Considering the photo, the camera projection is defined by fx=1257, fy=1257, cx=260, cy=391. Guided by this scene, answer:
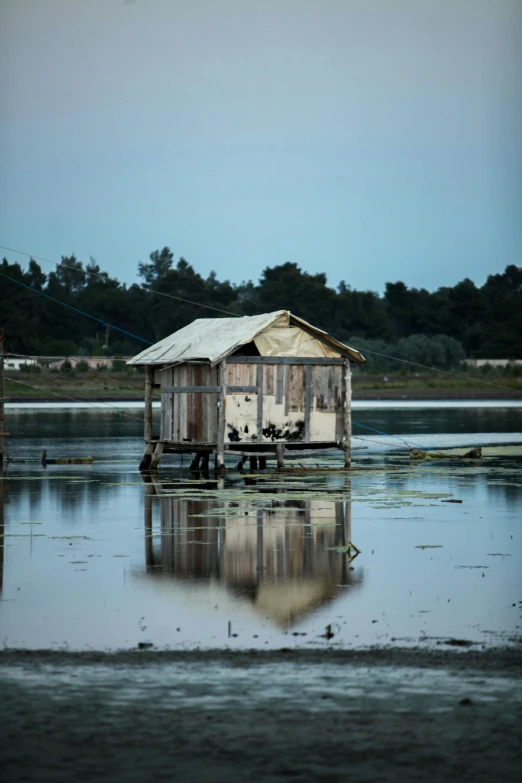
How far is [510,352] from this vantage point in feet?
403

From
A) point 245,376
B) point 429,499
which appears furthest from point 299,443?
point 429,499

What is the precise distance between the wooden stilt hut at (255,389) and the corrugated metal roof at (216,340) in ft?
0.11

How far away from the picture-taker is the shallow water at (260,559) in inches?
412

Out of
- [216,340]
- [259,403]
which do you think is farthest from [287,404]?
[216,340]

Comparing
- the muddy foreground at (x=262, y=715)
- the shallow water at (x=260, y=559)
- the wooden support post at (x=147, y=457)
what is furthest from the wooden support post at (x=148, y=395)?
the muddy foreground at (x=262, y=715)

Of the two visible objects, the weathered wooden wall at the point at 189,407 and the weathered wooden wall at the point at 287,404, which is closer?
the weathered wooden wall at the point at 287,404

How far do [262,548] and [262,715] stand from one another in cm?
736

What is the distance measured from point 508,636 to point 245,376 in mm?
17915

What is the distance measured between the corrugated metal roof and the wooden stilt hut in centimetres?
3

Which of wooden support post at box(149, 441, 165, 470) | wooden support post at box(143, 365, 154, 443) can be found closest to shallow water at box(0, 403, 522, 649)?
wooden support post at box(149, 441, 165, 470)

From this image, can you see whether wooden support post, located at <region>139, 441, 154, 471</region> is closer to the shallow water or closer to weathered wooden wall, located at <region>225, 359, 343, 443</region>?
the shallow water

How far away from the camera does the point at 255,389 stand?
27.8 metres

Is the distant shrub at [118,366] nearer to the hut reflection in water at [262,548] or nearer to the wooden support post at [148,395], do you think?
the wooden support post at [148,395]

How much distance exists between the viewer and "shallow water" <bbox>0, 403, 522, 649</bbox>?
10.5 m
